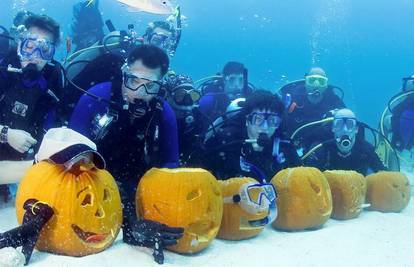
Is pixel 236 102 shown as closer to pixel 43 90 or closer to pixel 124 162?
pixel 124 162

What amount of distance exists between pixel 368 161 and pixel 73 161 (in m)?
5.95

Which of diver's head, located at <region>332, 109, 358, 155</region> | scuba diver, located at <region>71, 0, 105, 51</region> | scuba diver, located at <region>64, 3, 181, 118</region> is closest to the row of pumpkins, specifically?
diver's head, located at <region>332, 109, 358, 155</region>

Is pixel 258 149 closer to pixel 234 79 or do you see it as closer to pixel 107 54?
pixel 107 54

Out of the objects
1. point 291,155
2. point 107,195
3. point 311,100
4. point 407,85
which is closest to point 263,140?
point 291,155

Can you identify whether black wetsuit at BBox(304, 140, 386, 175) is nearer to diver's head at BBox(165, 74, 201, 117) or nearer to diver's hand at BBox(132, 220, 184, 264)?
diver's head at BBox(165, 74, 201, 117)

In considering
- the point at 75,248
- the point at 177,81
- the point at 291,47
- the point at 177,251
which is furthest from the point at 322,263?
the point at 291,47

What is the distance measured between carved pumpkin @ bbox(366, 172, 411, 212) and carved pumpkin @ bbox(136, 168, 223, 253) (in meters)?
3.52

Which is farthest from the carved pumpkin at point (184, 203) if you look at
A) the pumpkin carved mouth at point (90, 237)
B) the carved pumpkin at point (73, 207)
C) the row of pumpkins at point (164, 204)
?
the pumpkin carved mouth at point (90, 237)

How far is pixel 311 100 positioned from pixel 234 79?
2.25 meters

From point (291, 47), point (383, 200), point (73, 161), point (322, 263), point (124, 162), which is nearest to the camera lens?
point (73, 161)

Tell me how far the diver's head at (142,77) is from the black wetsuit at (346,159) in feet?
12.1

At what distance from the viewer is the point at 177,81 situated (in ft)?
21.7

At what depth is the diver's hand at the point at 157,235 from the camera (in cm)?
342

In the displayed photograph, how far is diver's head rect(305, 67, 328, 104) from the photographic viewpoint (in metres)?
10.4
